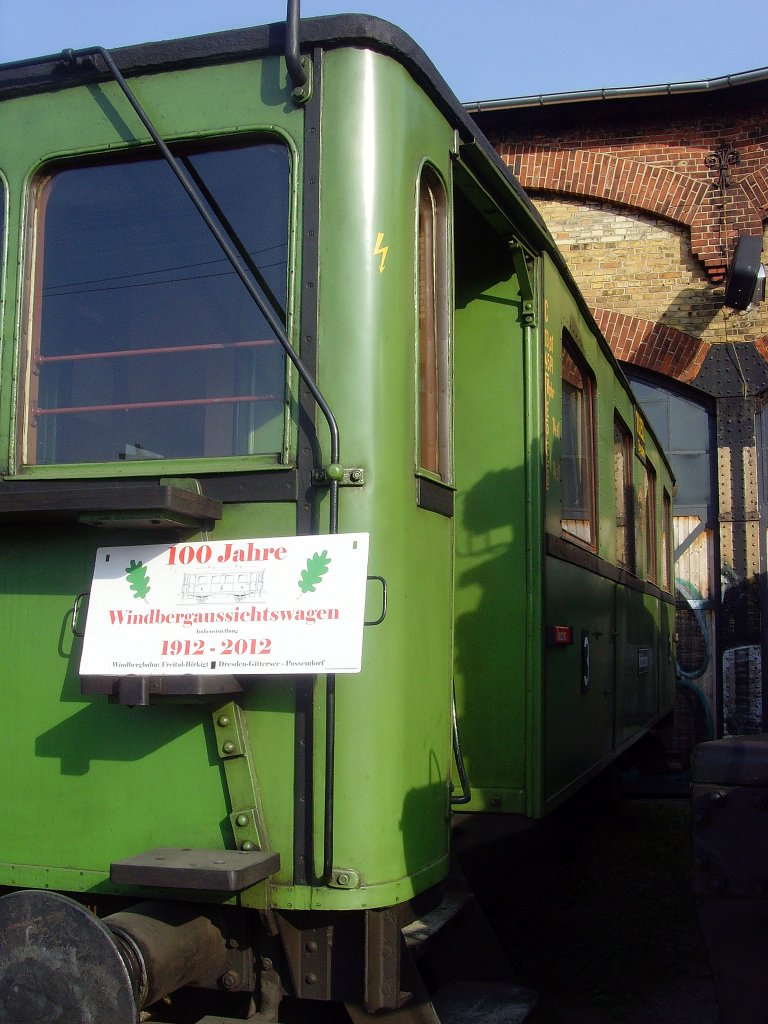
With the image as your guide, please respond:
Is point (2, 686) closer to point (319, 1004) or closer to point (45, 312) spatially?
point (45, 312)

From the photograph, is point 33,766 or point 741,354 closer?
point 33,766

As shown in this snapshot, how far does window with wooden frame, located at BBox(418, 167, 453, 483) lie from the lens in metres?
3.09

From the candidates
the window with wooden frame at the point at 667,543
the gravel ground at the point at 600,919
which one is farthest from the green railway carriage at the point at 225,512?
the window with wooden frame at the point at 667,543

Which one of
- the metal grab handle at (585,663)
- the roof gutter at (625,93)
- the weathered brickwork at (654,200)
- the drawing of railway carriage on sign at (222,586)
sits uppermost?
the roof gutter at (625,93)

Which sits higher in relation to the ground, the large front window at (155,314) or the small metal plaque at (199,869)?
the large front window at (155,314)

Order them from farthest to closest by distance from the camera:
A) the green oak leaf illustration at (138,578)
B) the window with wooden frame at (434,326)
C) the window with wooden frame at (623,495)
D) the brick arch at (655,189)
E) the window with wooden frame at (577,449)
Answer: the brick arch at (655,189) → the window with wooden frame at (623,495) → the window with wooden frame at (577,449) → the window with wooden frame at (434,326) → the green oak leaf illustration at (138,578)

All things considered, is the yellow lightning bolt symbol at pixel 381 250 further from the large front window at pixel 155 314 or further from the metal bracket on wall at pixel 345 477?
the metal bracket on wall at pixel 345 477

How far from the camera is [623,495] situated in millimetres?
6496

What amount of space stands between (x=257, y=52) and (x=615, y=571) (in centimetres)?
374

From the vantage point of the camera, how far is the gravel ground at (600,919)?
4.27 meters

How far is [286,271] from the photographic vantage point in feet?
9.29

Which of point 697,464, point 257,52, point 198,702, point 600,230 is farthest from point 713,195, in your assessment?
point 198,702

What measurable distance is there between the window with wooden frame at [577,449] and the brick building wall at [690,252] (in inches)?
245

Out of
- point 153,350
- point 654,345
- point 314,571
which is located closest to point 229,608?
point 314,571
